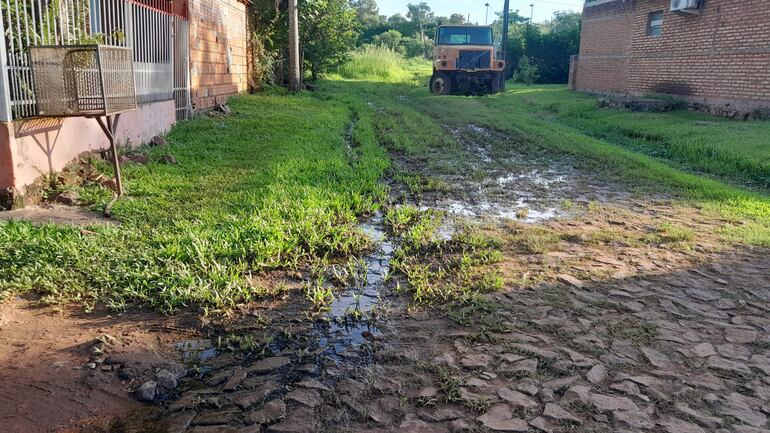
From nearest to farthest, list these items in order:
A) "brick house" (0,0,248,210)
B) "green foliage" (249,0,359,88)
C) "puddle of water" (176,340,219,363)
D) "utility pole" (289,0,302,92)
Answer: "puddle of water" (176,340,219,363), "brick house" (0,0,248,210), "utility pole" (289,0,302,92), "green foliage" (249,0,359,88)

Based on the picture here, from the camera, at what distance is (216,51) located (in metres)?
13.7

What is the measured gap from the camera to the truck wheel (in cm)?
2203

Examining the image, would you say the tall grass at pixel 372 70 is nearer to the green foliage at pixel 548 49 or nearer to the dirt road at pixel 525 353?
the green foliage at pixel 548 49

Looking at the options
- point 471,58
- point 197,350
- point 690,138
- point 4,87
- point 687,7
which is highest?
point 687,7

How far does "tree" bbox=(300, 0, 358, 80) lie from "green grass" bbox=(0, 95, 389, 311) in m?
13.9

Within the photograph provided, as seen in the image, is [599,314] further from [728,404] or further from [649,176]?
[649,176]

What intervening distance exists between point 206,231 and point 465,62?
18.3 m

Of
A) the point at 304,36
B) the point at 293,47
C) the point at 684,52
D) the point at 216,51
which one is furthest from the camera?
the point at 304,36

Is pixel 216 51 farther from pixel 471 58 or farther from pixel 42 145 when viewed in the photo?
pixel 471 58

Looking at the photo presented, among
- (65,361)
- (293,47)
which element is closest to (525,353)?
(65,361)

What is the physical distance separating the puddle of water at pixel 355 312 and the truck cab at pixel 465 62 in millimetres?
17762

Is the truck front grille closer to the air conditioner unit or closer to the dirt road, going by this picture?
the air conditioner unit

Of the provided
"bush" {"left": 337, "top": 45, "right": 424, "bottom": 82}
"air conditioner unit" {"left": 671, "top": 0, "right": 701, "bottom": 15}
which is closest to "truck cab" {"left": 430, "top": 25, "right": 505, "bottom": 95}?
"air conditioner unit" {"left": 671, "top": 0, "right": 701, "bottom": 15}

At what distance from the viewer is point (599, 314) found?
3.80m
